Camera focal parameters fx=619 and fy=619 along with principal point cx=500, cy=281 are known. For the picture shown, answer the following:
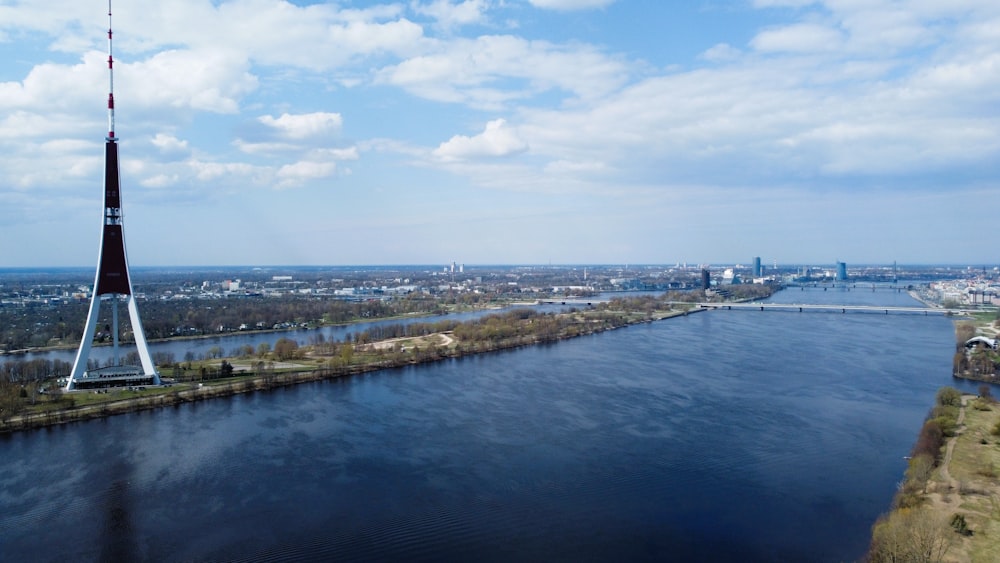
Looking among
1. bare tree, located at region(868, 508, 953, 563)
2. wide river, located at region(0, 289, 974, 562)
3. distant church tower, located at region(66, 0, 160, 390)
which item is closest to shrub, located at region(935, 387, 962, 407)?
wide river, located at region(0, 289, 974, 562)

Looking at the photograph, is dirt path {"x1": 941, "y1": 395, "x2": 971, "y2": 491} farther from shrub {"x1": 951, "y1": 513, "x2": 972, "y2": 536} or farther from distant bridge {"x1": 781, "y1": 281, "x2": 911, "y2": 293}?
distant bridge {"x1": 781, "y1": 281, "x2": 911, "y2": 293}

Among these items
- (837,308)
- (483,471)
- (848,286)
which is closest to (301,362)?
(483,471)

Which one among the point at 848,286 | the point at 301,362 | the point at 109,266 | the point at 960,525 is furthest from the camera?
the point at 848,286

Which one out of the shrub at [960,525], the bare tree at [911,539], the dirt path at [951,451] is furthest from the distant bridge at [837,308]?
the bare tree at [911,539]

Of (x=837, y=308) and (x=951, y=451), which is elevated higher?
(x=837, y=308)

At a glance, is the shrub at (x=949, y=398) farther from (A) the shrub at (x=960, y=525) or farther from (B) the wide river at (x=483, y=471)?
(A) the shrub at (x=960, y=525)

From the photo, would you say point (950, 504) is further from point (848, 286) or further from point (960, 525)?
point (848, 286)

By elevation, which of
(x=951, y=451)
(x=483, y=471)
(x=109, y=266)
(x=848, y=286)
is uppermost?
(x=109, y=266)

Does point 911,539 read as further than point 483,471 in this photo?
No
